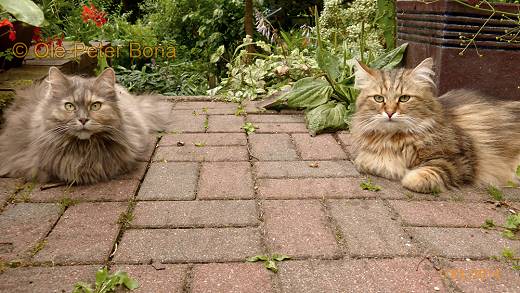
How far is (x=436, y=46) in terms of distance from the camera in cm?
337

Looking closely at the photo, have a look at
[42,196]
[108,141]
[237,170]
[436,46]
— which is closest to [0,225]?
[42,196]

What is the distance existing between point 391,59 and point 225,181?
2061 millimetres

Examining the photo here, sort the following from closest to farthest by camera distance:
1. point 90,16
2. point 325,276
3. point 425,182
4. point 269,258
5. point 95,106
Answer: point 325,276 < point 269,258 < point 425,182 < point 95,106 < point 90,16

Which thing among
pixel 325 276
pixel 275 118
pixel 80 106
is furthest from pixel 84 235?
pixel 275 118

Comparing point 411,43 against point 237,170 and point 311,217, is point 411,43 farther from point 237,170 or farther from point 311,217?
point 311,217

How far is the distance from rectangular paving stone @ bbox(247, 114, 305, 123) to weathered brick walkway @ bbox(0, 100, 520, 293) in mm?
840

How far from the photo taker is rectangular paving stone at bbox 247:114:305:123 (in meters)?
3.76

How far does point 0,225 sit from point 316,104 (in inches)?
96.7

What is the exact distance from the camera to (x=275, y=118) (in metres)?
3.85

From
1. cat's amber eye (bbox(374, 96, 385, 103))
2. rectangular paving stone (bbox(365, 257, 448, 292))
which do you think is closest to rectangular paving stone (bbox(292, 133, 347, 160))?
cat's amber eye (bbox(374, 96, 385, 103))

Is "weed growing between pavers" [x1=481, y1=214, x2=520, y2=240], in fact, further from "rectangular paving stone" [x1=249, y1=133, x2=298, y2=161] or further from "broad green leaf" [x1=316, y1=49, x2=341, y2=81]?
"broad green leaf" [x1=316, y1=49, x2=341, y2=81]

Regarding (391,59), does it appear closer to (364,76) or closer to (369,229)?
(364,76)

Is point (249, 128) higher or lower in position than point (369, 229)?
higher

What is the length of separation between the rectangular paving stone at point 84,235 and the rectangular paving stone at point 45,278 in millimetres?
58
